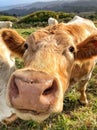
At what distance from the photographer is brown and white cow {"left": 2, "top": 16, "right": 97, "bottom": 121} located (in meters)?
3.81

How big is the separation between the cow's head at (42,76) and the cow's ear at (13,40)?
49 centimetres

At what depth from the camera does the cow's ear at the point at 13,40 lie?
5562 mm

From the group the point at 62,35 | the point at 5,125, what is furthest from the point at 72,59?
the point at 5,125

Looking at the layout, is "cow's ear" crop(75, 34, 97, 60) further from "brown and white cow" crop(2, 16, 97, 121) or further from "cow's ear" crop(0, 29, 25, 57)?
"cow's ear" crop(0, 29, 25, 57)

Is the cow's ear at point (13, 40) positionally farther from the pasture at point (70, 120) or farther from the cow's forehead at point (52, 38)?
the pasture at point (70, 120)

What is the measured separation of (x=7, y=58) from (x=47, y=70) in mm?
1879

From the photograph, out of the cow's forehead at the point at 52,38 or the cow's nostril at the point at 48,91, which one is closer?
the cow's nostril at the point at 48,91

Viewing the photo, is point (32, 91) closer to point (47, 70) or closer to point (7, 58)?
point (47, 70)

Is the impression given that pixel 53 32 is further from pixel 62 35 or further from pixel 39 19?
pixel 39 19

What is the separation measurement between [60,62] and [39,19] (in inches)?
1354

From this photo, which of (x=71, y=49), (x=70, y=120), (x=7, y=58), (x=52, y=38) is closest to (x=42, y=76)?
(x=52, y=38)

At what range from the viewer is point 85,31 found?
21.2ft

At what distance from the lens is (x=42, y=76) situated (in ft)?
12.7

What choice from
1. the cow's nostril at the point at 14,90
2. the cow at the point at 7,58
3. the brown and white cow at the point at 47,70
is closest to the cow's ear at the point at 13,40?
the cow at the point at 7,58
